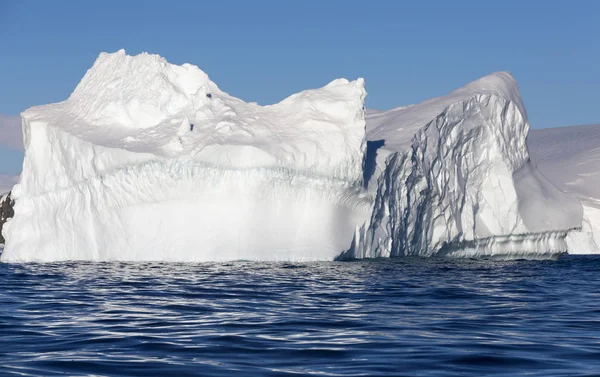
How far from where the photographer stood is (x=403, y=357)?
905 centimetres

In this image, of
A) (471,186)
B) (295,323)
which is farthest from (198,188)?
(295,323)

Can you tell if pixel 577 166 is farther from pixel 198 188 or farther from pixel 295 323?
pixel 295 323

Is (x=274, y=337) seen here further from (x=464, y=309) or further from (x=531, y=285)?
(x=531, y=285)

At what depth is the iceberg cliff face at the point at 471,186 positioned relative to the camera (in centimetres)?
2577

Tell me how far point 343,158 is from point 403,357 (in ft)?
45.8

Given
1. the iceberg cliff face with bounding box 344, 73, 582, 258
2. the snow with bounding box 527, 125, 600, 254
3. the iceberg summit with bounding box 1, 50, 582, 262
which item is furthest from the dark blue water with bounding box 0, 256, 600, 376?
the snow with bounding box 527, 125, 600, 254

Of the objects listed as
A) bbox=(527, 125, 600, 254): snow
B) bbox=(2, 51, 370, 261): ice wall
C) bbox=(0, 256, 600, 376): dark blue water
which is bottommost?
bbox=(0, 256, 600, 376): dark blue water

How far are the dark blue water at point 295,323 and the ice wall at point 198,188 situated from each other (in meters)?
3.17

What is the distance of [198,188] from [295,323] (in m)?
11.9

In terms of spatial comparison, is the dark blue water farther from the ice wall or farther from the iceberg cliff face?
the iceberg cliff face

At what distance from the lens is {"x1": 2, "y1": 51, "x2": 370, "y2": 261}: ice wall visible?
2259 centimetres

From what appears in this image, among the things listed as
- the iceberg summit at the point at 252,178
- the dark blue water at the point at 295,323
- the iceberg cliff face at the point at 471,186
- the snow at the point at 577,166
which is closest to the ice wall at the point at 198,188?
the iceberg summit at the point at 252,178

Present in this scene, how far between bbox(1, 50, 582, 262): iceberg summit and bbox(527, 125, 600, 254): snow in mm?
9637

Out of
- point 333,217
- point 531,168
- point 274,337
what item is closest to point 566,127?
point 531,168
